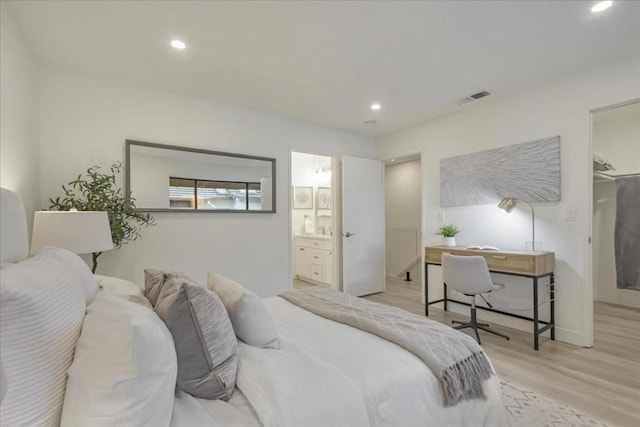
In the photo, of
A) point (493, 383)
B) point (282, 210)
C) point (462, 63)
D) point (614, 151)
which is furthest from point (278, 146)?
point (614, 151)

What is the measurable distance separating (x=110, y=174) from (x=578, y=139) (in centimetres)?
424

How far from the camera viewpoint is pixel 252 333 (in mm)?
1311

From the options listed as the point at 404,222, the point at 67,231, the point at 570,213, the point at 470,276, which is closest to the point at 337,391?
the point at 67,231

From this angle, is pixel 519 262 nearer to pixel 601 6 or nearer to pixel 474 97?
pixel 474 97

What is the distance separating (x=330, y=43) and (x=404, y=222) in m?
4.27

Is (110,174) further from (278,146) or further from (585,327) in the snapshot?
(585,327)

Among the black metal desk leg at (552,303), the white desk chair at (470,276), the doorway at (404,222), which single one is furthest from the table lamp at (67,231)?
the doorway at (404,222)

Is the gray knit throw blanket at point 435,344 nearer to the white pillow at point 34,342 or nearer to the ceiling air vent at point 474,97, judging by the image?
the white pillow at point 34,342

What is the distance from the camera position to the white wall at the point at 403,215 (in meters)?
5.69

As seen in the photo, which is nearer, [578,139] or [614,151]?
[578,139]

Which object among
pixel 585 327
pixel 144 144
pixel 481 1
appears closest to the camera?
pixel 481 1

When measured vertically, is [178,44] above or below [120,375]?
above

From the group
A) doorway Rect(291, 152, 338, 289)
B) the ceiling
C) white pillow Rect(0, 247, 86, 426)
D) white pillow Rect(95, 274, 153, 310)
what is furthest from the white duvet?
doorway Rect(291, 152, 338, 289)

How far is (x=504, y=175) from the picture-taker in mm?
3236
